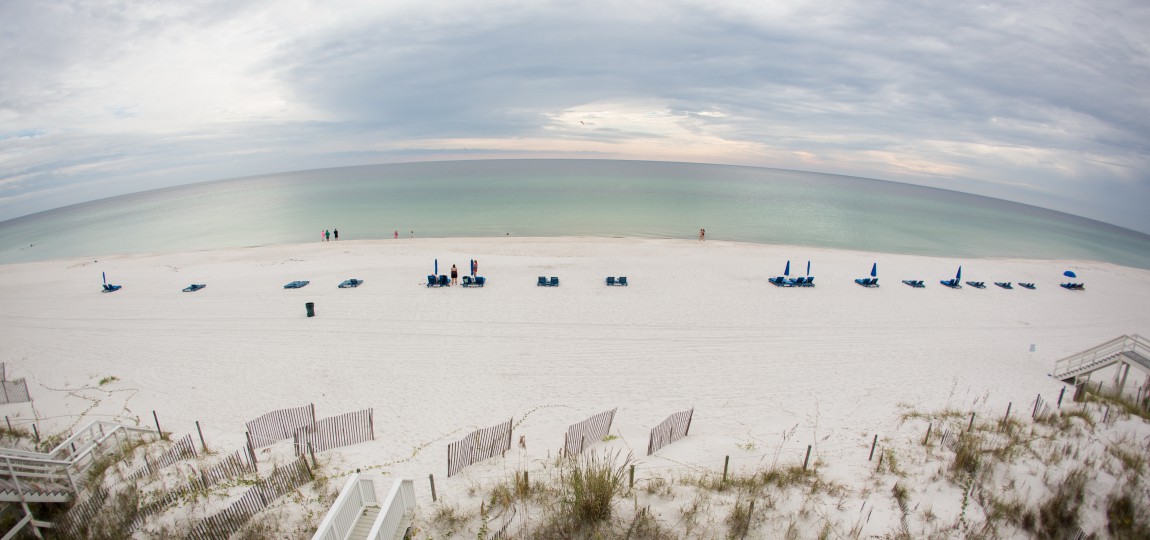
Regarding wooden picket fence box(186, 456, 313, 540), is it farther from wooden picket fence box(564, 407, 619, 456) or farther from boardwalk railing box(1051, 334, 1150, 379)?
boardwalk railing box(1051, 334, 1150, 379)

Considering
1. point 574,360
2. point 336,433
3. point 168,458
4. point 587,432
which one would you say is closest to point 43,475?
point 168,458

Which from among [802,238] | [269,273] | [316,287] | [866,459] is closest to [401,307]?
[316,287]

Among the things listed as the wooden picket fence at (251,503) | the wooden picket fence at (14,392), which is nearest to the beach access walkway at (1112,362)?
the wooden picket fence at (251,503)

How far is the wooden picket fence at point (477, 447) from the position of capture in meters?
9.06

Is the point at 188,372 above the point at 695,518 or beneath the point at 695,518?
beneath

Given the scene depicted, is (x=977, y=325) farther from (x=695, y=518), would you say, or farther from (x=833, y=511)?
(x=695, y=518)

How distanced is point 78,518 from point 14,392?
9337 millimetres

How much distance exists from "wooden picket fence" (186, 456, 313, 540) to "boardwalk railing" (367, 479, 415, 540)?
219 centimetres

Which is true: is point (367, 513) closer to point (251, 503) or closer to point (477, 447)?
point (251, 503)

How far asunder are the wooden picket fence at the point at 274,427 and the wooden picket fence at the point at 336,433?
212mm

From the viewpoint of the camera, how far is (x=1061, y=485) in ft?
26.9

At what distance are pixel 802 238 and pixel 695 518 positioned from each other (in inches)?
1885

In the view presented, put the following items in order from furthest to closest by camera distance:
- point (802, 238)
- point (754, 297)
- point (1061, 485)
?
Answer: point (802, 238), point (754, 297), point (1061, 485)

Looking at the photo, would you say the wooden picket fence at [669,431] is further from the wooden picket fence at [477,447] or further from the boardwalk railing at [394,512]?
the boardwalk railing at [394,512]
